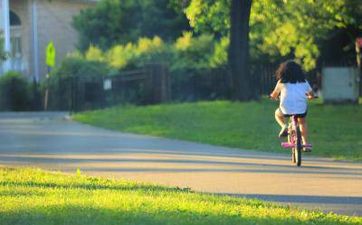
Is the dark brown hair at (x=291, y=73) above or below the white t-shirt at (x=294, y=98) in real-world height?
above

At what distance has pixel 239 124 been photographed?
1983 cm

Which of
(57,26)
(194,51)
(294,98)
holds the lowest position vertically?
(294,98)

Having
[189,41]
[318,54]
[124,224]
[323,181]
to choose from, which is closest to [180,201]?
[124,224]

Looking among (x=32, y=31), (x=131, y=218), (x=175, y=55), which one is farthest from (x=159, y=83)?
(x=131, y=218)

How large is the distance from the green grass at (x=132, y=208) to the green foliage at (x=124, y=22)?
36.3 meters

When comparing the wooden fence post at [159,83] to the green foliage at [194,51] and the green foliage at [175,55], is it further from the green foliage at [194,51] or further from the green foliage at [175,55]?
the green foliage at [194,51]

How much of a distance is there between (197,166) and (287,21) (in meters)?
17.2

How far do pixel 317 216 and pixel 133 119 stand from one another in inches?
584

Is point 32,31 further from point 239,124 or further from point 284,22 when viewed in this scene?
point 239,124

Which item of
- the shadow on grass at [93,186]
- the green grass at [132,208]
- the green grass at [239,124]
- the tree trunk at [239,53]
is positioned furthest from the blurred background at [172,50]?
the green grass at [132,208]

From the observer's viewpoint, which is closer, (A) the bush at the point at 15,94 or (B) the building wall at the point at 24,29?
(A) the bush at the point at 15,94

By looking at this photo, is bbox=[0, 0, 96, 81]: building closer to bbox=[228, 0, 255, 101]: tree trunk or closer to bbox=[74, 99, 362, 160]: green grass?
bbox=[74, 99, 362, 160]: green grass

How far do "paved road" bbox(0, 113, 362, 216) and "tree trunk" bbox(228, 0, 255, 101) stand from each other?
23.9 ft

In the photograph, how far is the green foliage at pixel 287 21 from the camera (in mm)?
24641
